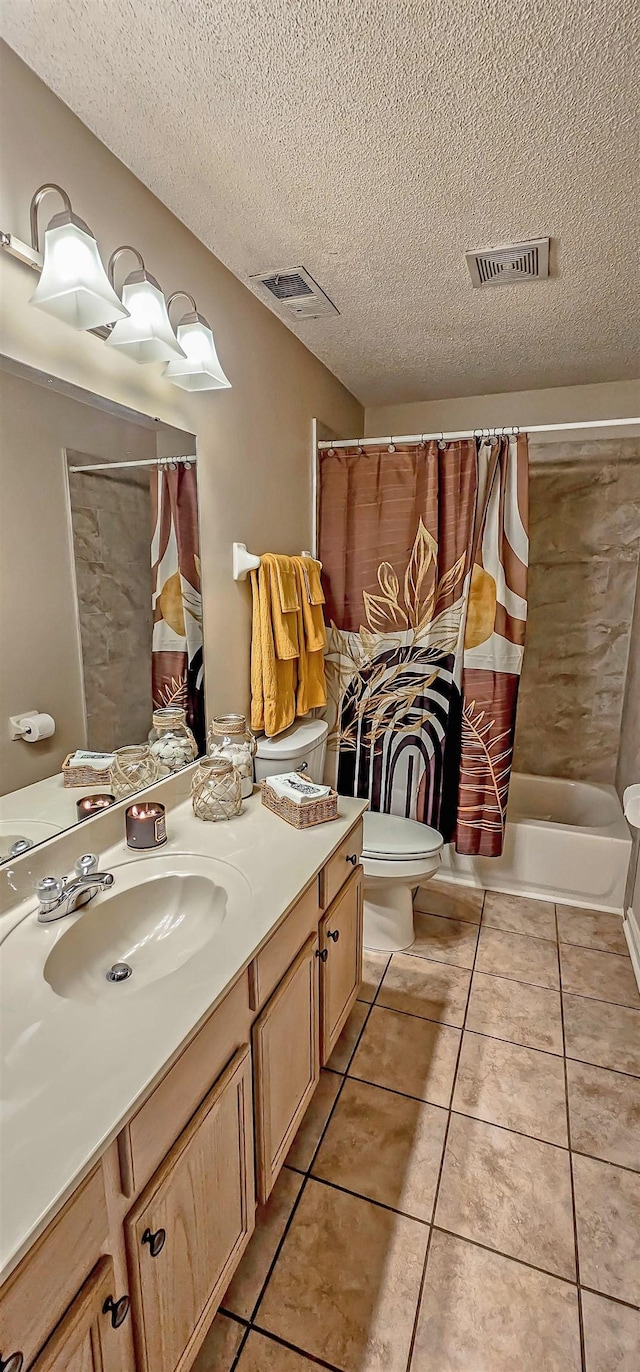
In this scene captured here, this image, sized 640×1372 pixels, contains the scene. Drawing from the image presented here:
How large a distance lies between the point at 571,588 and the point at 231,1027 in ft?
8.56

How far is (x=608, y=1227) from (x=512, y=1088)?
36cm

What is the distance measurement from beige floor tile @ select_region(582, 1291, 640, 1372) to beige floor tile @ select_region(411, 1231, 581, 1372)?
0.02 meters

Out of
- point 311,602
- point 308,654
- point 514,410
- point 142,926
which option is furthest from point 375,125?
point 514,410

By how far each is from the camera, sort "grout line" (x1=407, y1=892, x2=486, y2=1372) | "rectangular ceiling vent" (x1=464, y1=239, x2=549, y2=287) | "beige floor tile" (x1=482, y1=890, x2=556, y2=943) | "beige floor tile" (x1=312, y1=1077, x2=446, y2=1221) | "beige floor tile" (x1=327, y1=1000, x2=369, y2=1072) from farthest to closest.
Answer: "beige floor tile" (x1=482, y1=890, x2=556, y2=943) → "beige floor tile" (x1=327, y1=1000, x2=369, y2=1072) → "rectangular ceiling vent" (x1=464, y1=239, x2=549, y2=287) → "beige floor tile" (x1=312, y1=1077, x2=446, y2=1221) → "grout line" (x1=407, y1=892, x2=486, y2=1372)

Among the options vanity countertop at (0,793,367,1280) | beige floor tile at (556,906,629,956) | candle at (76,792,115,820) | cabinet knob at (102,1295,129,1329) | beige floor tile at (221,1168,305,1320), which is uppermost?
candle at (76,792,115,820)

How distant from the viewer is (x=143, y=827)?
4.28ft

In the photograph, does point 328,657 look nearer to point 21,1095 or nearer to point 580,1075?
point 580,1075

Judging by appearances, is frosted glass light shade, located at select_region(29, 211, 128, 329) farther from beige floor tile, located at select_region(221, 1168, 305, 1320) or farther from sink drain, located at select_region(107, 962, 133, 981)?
beige floor tile, located at select_region(221, 1168, 305, 1320)

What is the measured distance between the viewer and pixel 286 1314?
1.12 m

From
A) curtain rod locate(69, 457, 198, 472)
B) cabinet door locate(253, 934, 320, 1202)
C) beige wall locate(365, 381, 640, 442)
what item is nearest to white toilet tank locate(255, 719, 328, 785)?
cabinet door locate(253, 934, 320, 1202)

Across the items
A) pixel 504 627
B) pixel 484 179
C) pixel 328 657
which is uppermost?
pixel 484 179

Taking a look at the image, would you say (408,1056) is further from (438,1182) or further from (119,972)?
(119,972)

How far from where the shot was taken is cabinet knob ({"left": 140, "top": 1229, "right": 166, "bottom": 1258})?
77cm

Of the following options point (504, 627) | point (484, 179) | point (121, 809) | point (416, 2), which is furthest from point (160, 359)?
point (504, 627)
